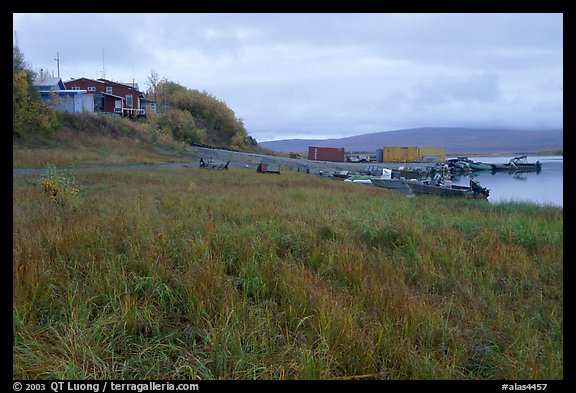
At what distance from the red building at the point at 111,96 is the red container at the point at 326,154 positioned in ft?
101

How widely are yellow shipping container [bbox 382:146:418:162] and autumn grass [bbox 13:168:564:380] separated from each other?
7175 cm

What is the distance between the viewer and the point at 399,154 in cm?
7462

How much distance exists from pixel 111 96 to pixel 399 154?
5699 centimetres

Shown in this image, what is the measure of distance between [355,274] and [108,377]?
8.44ft

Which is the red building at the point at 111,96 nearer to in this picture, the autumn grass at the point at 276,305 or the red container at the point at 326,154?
the red container at the point at 326,154

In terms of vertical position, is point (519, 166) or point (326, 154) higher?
point (326, 154)

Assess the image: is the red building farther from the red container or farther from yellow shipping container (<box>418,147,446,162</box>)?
yellow shipping container (<box>418,147,446,162</box>)

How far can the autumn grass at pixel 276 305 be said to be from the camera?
98.7 inches

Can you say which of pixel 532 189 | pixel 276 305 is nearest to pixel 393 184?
pixel 532 189

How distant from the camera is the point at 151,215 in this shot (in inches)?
265

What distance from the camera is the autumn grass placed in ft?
8.22

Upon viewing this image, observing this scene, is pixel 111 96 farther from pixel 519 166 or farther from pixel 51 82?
pixel 519 166
